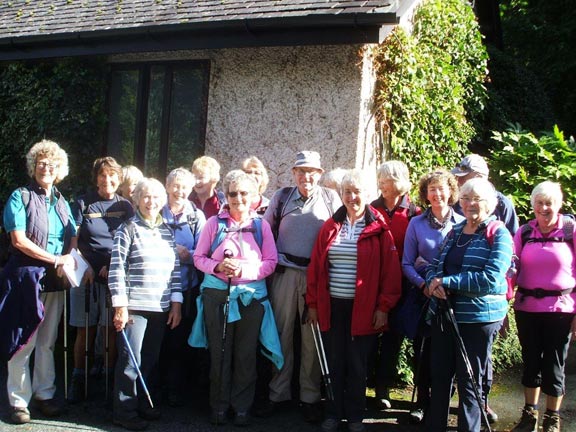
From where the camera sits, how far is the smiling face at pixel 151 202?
4.82 meters

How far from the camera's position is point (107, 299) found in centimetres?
526

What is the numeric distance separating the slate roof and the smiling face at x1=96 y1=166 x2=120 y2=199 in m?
2.41

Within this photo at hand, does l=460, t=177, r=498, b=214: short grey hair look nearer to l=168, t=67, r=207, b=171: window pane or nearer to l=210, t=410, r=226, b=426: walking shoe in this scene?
l=210, t=410, r=226, b=426: walking shoe

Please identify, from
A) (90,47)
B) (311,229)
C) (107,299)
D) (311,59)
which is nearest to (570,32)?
(311,59)

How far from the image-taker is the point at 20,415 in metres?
4.75

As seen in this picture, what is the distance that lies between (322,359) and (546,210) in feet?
6.61

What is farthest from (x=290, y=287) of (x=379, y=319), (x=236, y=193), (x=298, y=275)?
(x=236, y=193)

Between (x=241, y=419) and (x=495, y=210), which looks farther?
(x=495, y=210)

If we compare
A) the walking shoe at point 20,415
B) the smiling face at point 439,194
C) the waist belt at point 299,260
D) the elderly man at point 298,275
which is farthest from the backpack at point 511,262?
the walking shoe at point 20,415

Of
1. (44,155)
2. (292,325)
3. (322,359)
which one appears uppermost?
(44,155)

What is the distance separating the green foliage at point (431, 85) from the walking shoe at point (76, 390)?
4020mm

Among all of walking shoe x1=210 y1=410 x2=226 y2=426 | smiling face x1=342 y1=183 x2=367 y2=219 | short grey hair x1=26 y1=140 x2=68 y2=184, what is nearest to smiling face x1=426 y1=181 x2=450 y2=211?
smiling face x1=342 y1=183 x2=367 y2=219

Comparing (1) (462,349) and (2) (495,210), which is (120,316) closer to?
(1) (462,349)

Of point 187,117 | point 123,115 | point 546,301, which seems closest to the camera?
point 546,301
